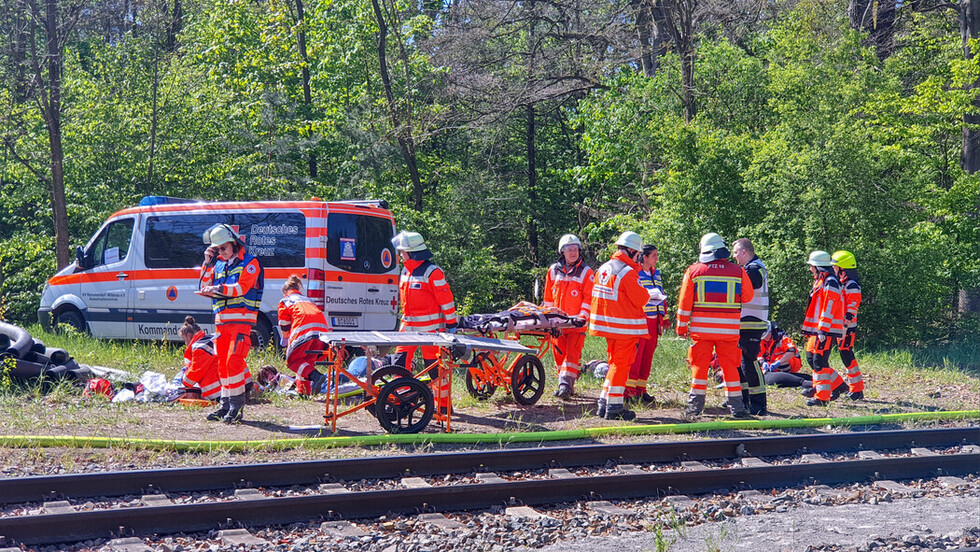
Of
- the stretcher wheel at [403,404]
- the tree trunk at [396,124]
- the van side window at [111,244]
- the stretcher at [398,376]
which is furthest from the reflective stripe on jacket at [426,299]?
the tree trunk at [396,124]

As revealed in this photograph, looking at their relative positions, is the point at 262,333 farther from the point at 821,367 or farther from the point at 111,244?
the point at 821,367

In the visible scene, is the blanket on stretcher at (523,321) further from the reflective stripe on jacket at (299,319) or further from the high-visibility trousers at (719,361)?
the reflective stripe on jacket at (299,319)

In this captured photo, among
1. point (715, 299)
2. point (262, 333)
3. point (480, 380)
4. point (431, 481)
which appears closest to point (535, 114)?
point (262, 333)

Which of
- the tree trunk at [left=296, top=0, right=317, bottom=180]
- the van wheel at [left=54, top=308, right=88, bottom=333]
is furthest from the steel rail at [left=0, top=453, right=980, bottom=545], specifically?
the tree trunk at [left=296, top=0, right=317, bottom=180]

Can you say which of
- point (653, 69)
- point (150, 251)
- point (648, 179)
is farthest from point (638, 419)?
point (653, 69)

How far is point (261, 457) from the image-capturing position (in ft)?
25.1

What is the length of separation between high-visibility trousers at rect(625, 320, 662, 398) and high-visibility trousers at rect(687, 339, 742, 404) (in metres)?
0.73

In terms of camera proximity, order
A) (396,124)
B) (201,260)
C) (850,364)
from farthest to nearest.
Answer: (396,124)
(201,260)
(850,364)

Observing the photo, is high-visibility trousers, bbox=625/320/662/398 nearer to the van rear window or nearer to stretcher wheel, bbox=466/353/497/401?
stretcher wheel, bbox=466/353/497/401

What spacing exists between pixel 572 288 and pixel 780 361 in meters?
3.50

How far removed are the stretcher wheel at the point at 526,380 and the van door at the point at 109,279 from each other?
6.79 metres

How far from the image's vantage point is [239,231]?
13.6 metres

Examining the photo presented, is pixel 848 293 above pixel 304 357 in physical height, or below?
above

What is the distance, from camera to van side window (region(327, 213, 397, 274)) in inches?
518
